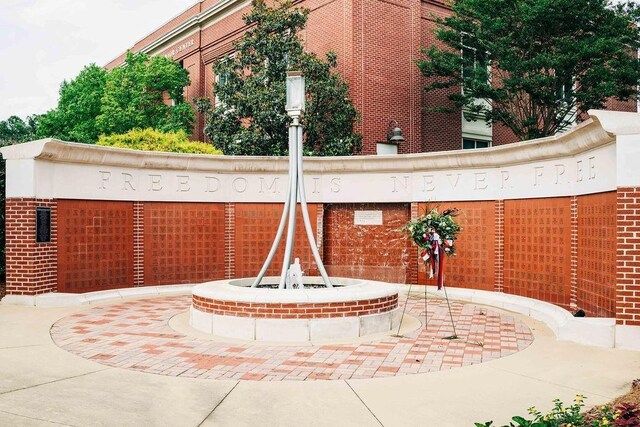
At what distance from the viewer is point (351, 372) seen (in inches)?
277

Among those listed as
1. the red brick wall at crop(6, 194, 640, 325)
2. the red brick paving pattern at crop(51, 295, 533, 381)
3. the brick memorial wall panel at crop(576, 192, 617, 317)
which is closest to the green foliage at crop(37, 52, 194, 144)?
the red brick wall at crop(6, 194, 640, 325)

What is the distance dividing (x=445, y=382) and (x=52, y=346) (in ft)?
18.7

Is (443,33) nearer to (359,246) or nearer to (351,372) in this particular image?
(359,246)

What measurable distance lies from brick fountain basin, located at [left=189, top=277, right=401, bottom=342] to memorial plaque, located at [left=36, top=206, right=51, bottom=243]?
15.4 ft

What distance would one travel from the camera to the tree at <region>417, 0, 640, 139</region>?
1708cm

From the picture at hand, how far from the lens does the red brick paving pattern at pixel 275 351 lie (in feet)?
23.4

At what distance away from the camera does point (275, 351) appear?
8203 millimetres

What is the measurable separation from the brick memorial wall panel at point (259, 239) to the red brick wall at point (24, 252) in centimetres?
518

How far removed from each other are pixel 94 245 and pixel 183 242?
7.90ft

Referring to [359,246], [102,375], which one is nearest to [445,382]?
[102,375]

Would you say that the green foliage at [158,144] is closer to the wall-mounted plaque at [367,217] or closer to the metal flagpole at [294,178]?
the wall-mounted plaque at [367,217]

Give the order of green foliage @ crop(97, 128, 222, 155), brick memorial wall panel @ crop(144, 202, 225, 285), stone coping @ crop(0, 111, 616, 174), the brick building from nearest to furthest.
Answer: stone coping @ crop(0, 111, 616, 174), brick memorial wall panel @ crop(144, 202, 225, 285), green foliage @ crop(97, 128, 222, 155), the brick building

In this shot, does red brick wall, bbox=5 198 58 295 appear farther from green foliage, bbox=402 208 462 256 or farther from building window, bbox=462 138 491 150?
building window, bbox=462 138 491 150

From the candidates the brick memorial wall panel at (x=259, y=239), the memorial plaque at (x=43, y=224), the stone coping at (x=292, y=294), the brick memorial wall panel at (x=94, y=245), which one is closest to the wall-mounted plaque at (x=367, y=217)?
the brick memorial wall panel at (x=259, y=239)
